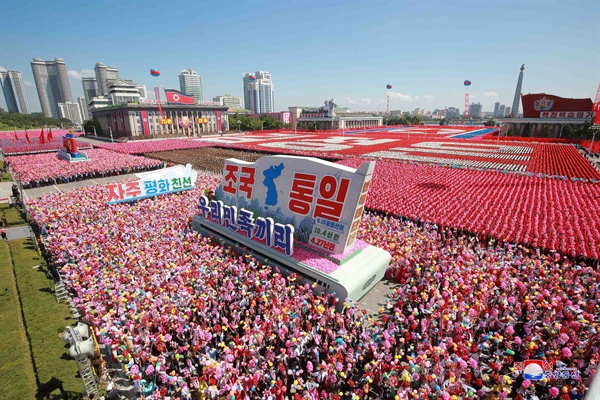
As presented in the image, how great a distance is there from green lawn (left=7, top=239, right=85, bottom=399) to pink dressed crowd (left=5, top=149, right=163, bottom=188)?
1886 centimetres

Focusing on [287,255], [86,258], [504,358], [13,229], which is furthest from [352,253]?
[13,229]

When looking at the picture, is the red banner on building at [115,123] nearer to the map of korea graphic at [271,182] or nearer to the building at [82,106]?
the map of korea graphic at [271,182]

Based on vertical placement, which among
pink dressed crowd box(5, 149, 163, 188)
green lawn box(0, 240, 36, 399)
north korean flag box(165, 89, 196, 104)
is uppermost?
north korean flag box(165, 89, 196, 104)

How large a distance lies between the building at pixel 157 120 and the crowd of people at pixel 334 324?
228 feet

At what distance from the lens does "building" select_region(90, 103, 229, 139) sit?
7369 cm

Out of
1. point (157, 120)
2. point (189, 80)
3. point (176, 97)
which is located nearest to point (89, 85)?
point (189, 80)

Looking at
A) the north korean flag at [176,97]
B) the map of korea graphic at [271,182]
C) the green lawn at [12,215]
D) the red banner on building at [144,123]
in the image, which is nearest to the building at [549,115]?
the map of korea graphic at [271,182]

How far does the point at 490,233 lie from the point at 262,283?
12822 millimetres

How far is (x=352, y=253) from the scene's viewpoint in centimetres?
1259

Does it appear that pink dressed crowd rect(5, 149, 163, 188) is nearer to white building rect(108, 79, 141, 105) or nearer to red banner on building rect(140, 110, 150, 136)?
red banner on building rect(140, 110, 150, 136)

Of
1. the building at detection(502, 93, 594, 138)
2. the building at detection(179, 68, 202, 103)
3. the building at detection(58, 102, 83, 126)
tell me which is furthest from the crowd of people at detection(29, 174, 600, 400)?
the building at detection(58, 102, 83, 126)

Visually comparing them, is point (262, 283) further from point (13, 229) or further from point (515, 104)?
point (515, 104)

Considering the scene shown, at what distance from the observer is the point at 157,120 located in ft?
254

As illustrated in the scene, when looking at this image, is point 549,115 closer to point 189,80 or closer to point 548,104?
point 548,104
